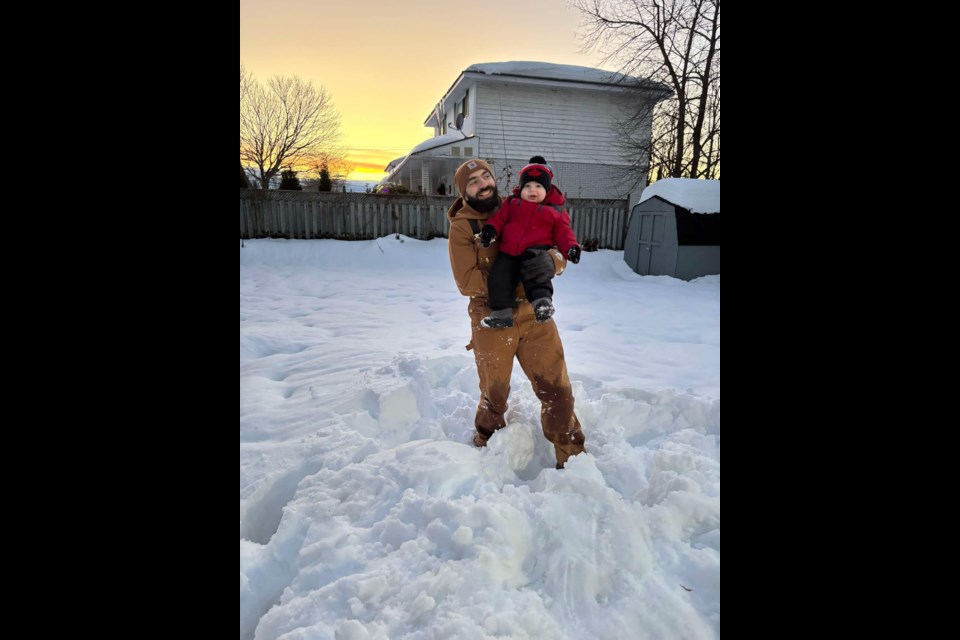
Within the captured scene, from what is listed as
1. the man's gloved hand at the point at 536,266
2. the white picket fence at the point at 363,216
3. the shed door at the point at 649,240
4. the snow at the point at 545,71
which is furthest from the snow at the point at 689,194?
the snow at the point at 545,71

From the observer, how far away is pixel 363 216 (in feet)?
44.0

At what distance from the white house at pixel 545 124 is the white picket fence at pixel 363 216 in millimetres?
3475

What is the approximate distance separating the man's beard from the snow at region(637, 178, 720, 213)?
25.0 ft

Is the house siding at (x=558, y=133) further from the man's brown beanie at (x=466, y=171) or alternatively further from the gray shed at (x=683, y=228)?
the man's brown beanie at (x=466, y=171)

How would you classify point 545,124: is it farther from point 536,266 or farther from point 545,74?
point 536,266

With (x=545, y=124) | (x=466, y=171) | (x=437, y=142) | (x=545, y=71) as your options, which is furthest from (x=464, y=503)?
(x=545, y=71)

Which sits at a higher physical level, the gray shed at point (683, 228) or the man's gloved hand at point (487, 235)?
the gray shed at point (683, 228)

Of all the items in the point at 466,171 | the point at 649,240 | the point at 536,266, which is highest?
the point at 649,240

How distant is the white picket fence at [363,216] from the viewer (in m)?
13.0

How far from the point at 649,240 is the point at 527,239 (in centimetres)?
817
